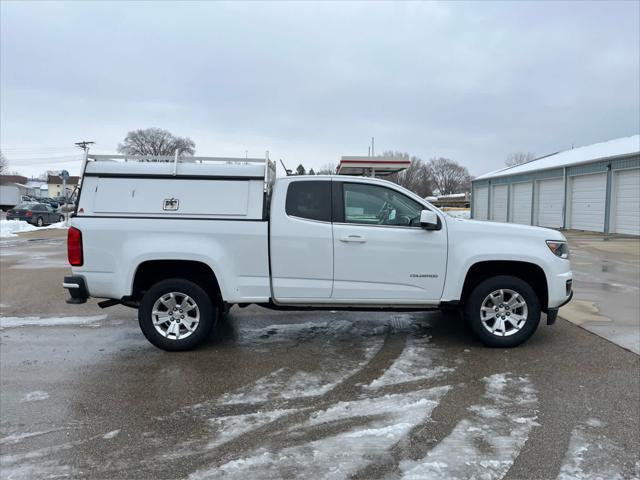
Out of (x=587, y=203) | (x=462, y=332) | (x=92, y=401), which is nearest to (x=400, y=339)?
(x=462, y=332)

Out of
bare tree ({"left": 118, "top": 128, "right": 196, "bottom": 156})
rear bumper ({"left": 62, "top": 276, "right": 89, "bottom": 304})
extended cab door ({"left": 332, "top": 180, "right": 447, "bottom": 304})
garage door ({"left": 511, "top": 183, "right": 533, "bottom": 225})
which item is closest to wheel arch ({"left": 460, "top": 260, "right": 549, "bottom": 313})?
extended cab door ({"left": 332, "top": 180, "right": 447, "bottom": 304})

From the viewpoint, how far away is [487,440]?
3412 millimetres

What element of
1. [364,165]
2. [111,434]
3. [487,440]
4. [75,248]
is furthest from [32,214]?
[487,440]

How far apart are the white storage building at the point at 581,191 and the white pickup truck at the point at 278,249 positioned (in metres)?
19.8

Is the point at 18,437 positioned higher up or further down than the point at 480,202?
further down

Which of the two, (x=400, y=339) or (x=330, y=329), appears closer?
(x=400, y=339)

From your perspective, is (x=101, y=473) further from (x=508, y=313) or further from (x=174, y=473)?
(x=508, y=313)

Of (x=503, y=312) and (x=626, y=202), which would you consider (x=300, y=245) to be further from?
(x=626, y=202)

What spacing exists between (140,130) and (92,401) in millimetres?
89597

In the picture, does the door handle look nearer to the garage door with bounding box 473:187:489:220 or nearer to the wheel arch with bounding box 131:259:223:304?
the wheel arch with bounding box 131:259:223:304

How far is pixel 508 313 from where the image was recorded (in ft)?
17.9

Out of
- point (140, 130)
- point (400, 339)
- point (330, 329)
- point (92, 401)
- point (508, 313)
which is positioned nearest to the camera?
point (92, 401)

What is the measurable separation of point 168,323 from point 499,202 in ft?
111

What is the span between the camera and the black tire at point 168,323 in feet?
17.2
